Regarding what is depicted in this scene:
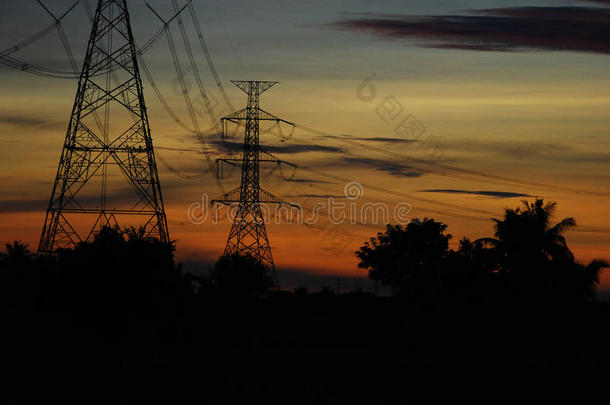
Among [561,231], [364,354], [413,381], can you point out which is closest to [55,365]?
[413,381]

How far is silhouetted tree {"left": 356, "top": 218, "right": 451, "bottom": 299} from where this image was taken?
113812mm

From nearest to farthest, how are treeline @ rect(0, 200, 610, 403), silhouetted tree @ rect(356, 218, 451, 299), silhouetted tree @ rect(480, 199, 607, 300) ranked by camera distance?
1. treeline @ rect(0, 200, 610, 403)
2. silhouetted tree @ rect(480, 199, 607, 300)
3. silhouetted tree @ rect(356, 218, 451, 299)

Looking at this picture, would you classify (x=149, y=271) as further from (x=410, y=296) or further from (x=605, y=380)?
(x=410, y=296)

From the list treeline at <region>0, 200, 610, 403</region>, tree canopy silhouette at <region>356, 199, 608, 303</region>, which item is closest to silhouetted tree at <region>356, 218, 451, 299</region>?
treeline at <region>0, 200, 610, 403</region>

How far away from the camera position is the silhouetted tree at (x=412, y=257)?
114 meters

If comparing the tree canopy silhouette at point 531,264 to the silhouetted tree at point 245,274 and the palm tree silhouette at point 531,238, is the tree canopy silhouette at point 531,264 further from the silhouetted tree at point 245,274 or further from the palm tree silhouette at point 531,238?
the silhouetted tree at point 245,274

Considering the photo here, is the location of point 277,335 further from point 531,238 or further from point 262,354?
point 531,238

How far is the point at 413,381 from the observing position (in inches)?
2761

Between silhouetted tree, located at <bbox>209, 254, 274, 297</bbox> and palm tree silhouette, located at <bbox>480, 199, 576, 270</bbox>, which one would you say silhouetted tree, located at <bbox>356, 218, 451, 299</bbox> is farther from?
palm tree silhouette, located at <bbox>480, 199, 576, 270</bbox>

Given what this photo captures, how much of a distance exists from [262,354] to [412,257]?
3039 centimetres

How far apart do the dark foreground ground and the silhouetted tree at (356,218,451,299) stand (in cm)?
526

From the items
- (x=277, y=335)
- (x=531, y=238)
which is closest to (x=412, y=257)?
(x=277, y=335)

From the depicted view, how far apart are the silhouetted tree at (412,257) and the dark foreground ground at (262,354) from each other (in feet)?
17.2

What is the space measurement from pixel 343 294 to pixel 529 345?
86.3 meters
